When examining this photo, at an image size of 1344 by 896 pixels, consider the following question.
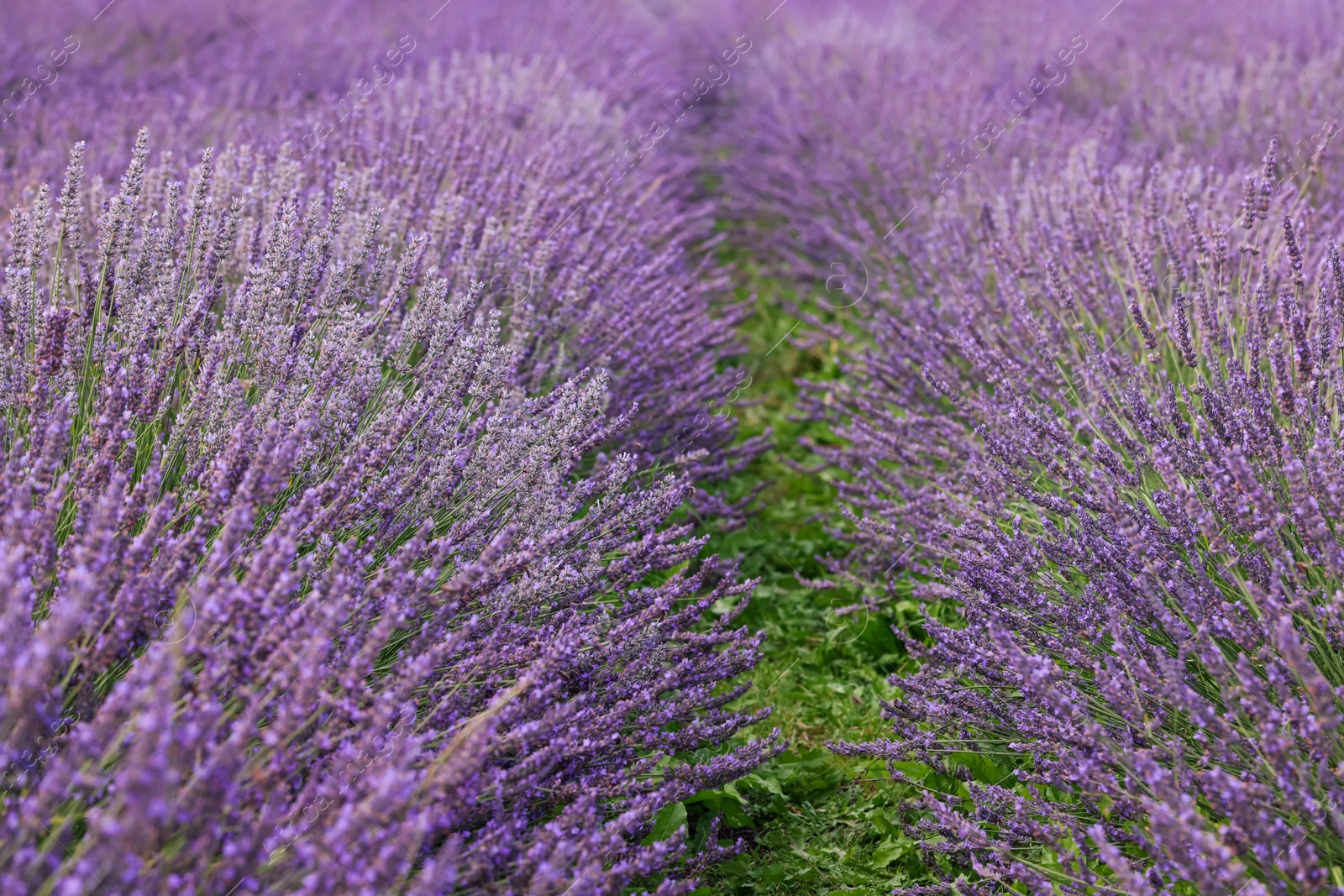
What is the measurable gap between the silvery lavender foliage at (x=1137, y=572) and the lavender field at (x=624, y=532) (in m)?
0.02

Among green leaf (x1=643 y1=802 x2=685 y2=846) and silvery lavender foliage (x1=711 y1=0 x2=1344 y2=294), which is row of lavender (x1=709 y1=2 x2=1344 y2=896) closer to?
silvery lavender foliage (x1=711 y1=0 x2=1344 y2=294)

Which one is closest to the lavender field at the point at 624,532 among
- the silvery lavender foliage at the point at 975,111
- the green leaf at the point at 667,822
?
the green leaf at the point at 667,822

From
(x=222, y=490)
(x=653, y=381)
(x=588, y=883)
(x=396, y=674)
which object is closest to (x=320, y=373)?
(x=222, y=490)

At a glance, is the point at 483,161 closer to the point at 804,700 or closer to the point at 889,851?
the point at 804,700

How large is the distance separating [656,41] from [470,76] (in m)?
4.18

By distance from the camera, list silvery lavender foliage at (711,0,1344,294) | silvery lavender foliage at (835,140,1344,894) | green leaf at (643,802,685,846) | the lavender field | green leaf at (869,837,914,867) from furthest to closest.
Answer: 1. silvery lavender foliage at (711,0,1344,294)
2. green leaf at (869,837,914,867)
3. green leaf at (643,802,685,846)
4. silvery lavender foliage at (835,140,1344,894)
5. the lavender field

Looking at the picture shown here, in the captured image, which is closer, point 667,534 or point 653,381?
point 667,534

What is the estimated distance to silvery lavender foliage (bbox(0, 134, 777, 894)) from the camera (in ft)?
3.73

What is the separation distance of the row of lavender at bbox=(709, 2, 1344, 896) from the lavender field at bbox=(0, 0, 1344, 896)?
0.06 feet

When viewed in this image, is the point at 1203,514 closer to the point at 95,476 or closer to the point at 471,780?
the point at 471,780

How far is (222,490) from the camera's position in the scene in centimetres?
145

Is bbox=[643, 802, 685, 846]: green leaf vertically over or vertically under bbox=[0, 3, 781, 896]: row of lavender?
under

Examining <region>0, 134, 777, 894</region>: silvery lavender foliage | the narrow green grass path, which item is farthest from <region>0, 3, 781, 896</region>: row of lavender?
the narrow green grass path

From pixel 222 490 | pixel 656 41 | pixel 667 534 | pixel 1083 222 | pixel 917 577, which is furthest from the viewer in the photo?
pixel 656 41
